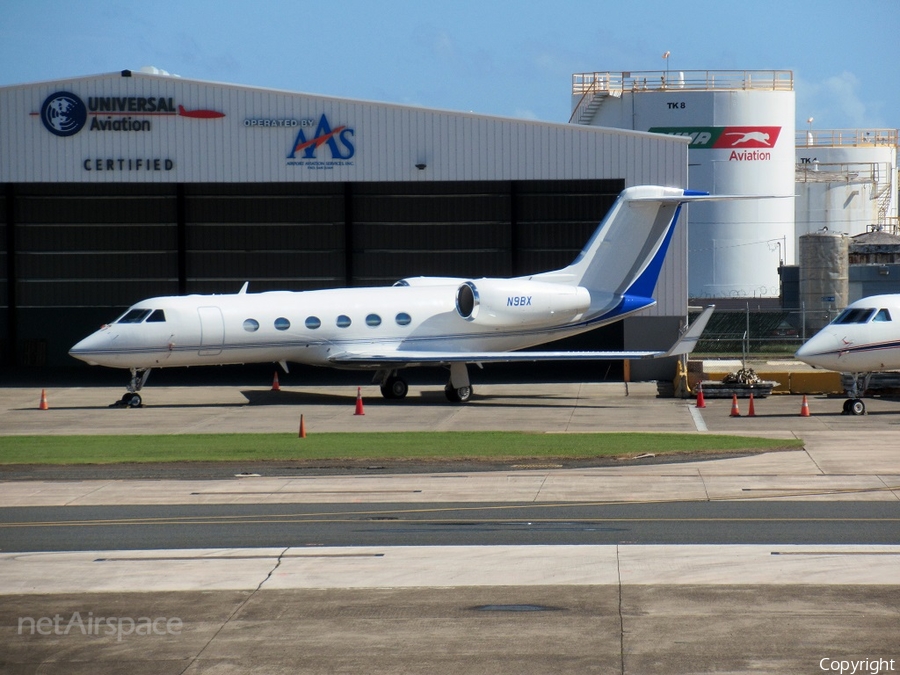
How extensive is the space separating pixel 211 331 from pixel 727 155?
32.4m

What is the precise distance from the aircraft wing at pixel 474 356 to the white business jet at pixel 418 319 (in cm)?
3

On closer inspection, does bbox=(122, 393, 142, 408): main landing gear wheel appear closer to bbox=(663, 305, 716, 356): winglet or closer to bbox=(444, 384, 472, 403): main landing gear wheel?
bbox=(444, 384, 472, 403): main landing gear wheel

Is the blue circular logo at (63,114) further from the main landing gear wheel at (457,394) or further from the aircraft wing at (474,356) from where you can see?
the main landing gear wheel at (457,394)

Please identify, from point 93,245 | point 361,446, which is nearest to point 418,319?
point 361,446

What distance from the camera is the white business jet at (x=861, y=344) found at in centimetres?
2528

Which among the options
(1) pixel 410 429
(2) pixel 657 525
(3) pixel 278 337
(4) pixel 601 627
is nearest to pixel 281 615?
(4) pixel 601 627

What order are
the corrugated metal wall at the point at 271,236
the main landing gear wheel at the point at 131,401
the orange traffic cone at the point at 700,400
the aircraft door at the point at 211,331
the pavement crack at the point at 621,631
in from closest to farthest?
the pavement crack at the point at 621,631
the orange traffic cone at the point at 700,400
the aircraft door at the point at 211,331
the main landing gear wheel at the point at 131,401
the corrugated metal wall at the point at 271,236

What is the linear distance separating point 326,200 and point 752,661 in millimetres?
36960

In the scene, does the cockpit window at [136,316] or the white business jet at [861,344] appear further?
the cockpit window at [136,316]

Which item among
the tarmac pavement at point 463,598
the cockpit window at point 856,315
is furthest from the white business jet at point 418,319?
the tarmac pavement at point 463,598

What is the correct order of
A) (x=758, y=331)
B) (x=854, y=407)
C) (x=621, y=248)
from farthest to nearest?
(x=758, y=331)
(x=621, y=248)
(x=854, y=407)

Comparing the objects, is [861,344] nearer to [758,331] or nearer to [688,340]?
[688,340]

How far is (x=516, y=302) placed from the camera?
101 ft

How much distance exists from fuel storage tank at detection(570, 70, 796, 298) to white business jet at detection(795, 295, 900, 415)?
92.9ft
